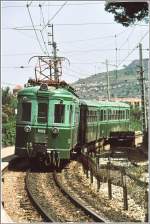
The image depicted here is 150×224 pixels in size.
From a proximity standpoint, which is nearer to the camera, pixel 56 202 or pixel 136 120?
pixel 56 202

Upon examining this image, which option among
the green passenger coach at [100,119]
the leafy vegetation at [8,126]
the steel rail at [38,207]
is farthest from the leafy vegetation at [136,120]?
the steel rail at [38,207]

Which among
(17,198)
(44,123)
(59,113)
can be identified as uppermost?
(59,113)

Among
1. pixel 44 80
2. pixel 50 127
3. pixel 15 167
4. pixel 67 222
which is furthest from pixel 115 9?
pixel 67 222

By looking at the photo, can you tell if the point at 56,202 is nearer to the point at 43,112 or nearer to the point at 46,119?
the point at 46,119

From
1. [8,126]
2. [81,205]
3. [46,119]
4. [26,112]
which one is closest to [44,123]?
[46,119]

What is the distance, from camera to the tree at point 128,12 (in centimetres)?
2039

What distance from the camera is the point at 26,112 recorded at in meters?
18.0

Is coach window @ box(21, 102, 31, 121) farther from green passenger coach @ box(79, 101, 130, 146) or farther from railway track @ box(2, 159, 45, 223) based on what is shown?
green passenger coach @ box(79, 101, 130, 146)

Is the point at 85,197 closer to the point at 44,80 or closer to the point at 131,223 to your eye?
the point at 131,223

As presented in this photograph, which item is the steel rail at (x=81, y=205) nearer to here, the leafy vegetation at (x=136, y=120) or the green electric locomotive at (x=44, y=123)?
the green electric locomotive at (x=44, y=123)

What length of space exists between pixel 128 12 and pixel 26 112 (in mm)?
6229

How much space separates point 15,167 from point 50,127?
3.29 metres

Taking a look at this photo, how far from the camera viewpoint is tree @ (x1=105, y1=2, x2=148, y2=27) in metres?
20.4

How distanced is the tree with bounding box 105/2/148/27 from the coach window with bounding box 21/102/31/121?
5.11m
